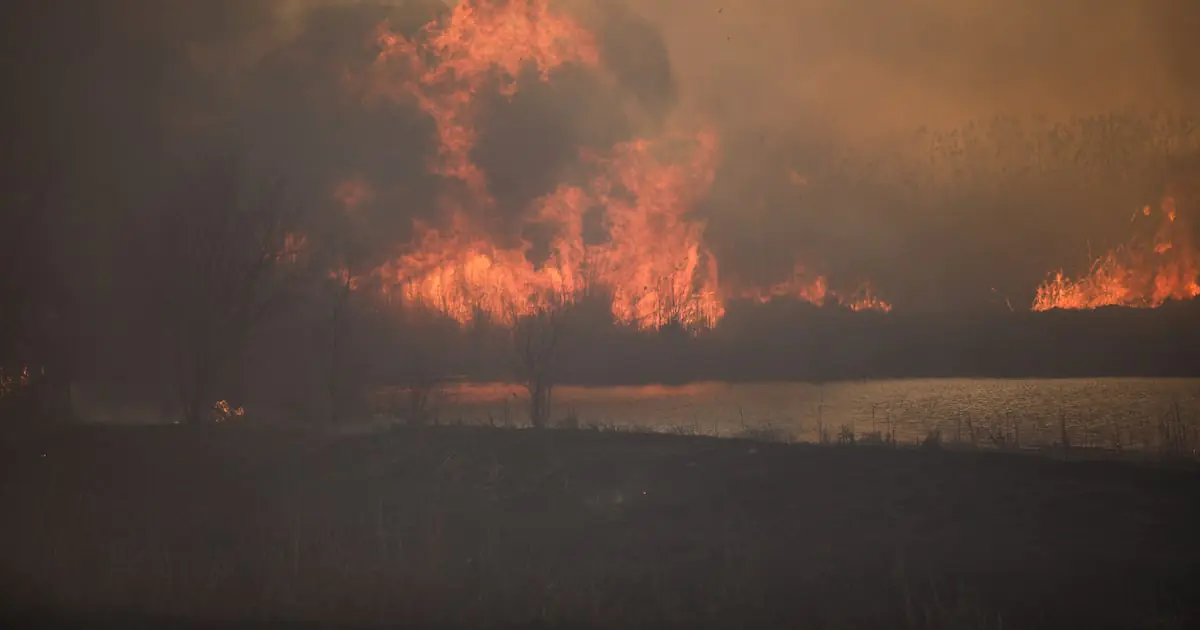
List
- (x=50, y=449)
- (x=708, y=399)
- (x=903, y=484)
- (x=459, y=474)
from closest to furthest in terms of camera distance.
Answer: (x=903, y=484), (x=459, y=474), (x=50, y=449), (x=708, y=399)

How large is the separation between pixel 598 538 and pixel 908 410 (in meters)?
54.6

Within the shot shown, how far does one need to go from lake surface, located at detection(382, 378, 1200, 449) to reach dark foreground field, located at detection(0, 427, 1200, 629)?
13.1 metres

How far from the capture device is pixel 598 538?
2353 cm

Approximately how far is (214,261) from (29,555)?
25.7 metres

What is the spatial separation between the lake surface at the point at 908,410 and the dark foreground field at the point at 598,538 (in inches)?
515

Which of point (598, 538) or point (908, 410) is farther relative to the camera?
point (908, 410)

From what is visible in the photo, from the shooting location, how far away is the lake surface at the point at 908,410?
4762cm

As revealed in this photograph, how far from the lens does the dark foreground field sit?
17812mm

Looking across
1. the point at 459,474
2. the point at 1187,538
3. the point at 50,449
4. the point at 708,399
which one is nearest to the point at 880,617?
the point at 1187,538

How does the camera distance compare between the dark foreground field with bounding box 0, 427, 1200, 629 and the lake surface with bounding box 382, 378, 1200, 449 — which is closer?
the dark foreground field with bounding box 0, 427, 1200, 629

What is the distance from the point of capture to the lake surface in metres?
47.6

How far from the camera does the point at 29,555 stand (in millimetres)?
22375

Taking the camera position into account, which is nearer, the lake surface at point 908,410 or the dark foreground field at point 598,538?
the dark foreground field at point 598,538

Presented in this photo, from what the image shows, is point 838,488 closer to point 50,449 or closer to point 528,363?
point 50,449
